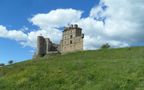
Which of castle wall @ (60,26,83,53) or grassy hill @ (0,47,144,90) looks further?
castle wall @ (60,26,83,53)

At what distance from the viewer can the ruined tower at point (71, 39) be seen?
130262 millimetres

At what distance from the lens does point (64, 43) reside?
140 m

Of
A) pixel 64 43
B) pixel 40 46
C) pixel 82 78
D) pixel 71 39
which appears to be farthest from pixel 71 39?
pixel 82 78

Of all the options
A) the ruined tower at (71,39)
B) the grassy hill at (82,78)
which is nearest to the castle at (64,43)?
the ruined tower at (71,39)

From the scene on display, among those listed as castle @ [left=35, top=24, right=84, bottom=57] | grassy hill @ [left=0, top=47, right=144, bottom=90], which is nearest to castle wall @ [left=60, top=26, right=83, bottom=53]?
castle @ [left=35, top=24, right=84, bottom=57]

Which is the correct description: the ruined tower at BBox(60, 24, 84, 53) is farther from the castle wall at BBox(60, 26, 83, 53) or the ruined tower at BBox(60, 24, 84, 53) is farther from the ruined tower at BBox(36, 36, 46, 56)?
the ruined tower at BBox(36, 36, 46, 56)

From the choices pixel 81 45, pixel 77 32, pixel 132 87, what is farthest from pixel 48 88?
pixel 77 32

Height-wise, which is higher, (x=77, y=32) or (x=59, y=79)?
(x=77, y=32)

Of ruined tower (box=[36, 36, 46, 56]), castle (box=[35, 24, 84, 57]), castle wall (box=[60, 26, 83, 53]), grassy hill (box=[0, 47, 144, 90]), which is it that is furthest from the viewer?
ruined tower (box=[36, 36, 46, 56])

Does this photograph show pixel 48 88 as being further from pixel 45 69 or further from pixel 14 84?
pixel 45 69

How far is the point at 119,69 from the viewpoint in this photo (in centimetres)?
3566

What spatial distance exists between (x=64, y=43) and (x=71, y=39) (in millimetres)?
5181

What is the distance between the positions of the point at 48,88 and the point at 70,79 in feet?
10.0

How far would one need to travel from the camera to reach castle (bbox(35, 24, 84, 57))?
134087mm
